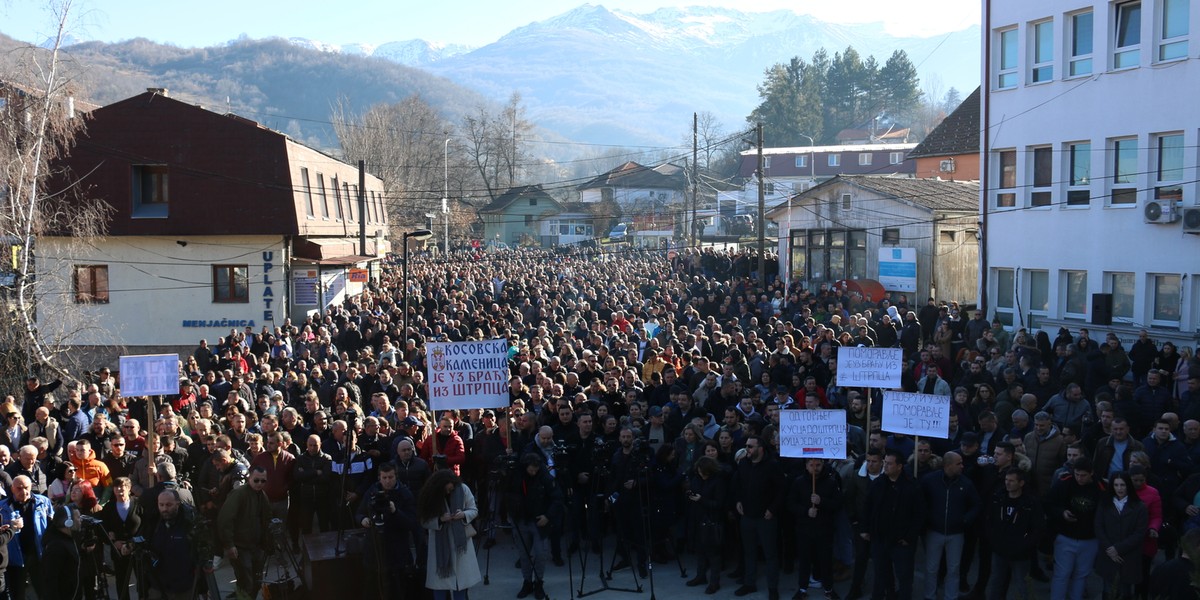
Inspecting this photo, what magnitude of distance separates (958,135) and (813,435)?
33.4 metres

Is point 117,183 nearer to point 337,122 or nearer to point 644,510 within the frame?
point 644,510

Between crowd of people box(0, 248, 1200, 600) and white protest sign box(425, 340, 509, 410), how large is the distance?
24 cm

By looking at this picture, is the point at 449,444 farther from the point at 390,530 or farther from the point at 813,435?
the point at 813,435

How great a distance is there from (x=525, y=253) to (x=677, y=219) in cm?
1387

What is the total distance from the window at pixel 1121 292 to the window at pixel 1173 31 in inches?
172

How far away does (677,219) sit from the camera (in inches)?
2559

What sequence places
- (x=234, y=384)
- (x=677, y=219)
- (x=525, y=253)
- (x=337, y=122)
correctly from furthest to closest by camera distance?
(x=337, y=122) < (x=677, y=219) < (x=525, y=253) < (x=234, y=384)

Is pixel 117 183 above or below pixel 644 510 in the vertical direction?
above

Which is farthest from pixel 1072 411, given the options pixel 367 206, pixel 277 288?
pixel 367 206

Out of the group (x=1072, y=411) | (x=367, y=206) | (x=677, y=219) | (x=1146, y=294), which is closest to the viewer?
(x=1072, y=411)

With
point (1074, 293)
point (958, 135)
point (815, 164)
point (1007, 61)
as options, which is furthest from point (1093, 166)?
point (815, 164)

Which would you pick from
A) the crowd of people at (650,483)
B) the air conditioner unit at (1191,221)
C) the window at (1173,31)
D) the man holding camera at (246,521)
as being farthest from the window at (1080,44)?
the man holding camera at (246,521)

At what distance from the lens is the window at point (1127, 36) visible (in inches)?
821

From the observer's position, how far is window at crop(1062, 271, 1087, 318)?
22.3 meters
